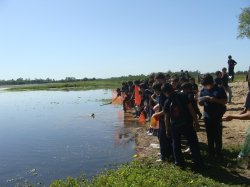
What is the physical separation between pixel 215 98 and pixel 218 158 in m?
1.64

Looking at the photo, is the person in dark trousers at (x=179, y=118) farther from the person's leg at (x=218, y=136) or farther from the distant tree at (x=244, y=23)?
the distant tree at (x=244, y=23)

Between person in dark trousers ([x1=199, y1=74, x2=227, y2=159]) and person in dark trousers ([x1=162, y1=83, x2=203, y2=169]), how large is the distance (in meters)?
0.60

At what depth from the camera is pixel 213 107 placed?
1029 centimetres

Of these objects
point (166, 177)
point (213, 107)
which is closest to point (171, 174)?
point (166, 177)

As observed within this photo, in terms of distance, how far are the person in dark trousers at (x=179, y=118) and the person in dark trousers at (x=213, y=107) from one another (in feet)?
1.98

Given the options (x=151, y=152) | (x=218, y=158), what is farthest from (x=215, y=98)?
(x=151, y=152)

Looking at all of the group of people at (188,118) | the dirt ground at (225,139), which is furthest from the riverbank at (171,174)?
the group of people at (188,118)

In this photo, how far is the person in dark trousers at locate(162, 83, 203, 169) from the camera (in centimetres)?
982

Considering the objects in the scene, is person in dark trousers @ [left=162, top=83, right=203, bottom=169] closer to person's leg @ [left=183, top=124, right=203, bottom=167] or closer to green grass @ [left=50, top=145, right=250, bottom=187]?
person's leg @ [left=183, top=124, right=203, bottom=167]

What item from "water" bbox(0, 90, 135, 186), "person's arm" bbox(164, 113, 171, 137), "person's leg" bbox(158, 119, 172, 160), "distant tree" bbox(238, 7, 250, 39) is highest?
"distant tree" bbox(238, 7, 250, 39)

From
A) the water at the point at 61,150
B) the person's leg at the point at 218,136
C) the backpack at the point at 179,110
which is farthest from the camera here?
the water at the point at 61,150

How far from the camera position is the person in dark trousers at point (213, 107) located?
10188 millimetres

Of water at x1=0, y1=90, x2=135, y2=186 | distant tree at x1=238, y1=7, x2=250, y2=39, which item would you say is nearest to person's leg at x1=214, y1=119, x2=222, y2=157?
water at x1=0, y1=90, x2=135, y2=186

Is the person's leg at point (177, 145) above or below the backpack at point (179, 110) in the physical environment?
below
